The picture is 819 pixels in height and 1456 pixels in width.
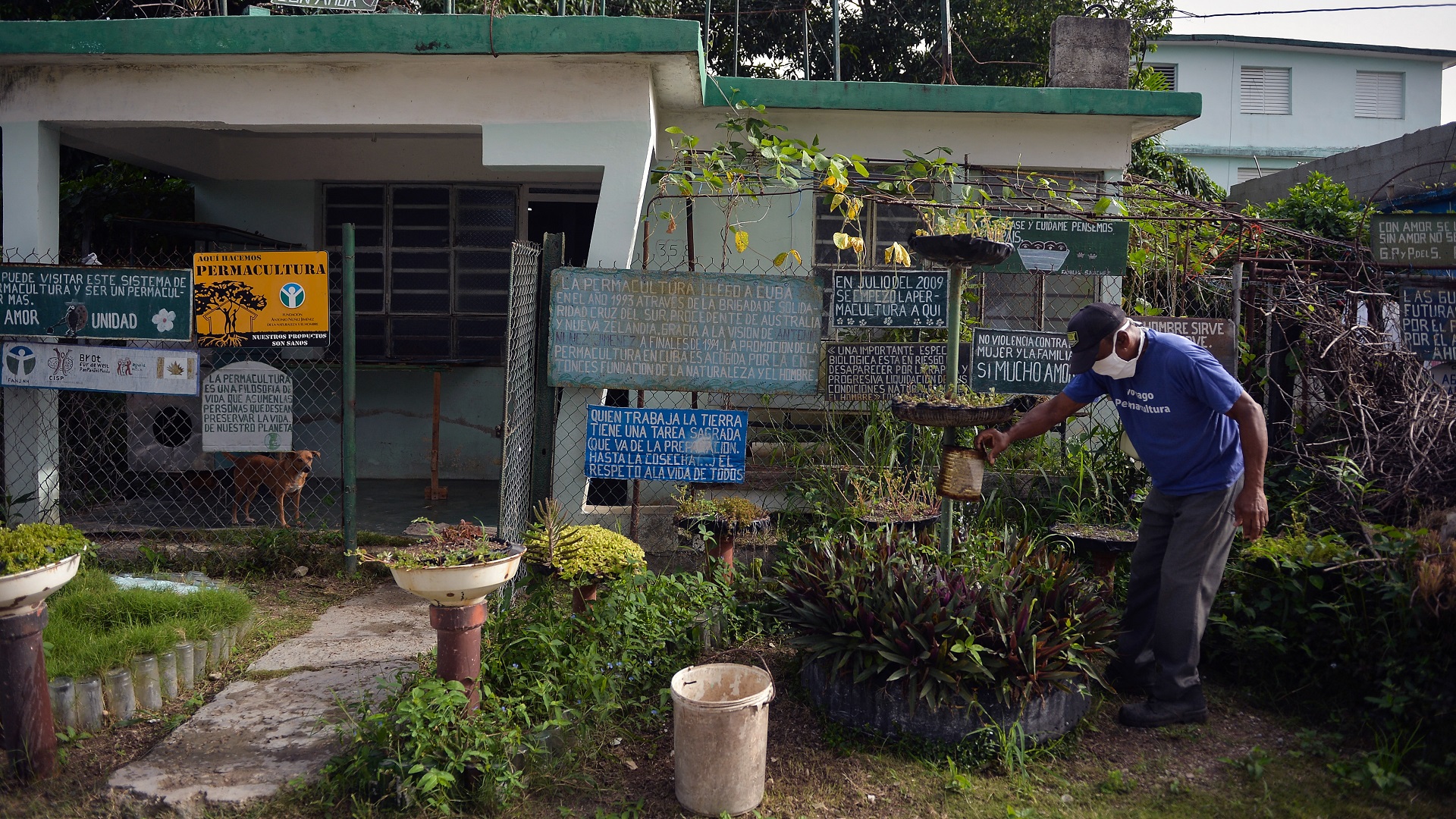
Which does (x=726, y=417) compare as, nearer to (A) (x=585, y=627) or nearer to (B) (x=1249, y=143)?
(A) (x=585, y=627)

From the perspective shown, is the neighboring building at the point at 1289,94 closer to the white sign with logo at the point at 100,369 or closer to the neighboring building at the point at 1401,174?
the neighboring building at the point at 1401,174

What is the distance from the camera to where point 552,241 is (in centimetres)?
548

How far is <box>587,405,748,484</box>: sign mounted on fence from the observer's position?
5488 millimetres

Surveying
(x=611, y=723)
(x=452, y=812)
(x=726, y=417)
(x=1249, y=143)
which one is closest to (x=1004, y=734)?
(x=611, y=723)

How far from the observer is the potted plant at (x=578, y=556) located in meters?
4.21

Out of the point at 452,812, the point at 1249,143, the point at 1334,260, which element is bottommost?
the point at 452,812

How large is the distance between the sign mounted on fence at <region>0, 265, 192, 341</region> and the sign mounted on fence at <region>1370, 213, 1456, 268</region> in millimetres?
6880

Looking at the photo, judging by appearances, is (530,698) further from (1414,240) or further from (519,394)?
(1414,240)

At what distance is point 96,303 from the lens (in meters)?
5.82

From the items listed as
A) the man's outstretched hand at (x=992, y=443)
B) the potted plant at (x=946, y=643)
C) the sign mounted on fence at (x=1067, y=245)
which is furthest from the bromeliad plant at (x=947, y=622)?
the sign mounted on fence at (x=1067, y=245)

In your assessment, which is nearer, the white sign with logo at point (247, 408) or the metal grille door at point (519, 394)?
the metal grille door at point (519, 394)

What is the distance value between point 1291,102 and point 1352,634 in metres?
26.1

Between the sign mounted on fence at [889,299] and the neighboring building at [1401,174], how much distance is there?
11.5 ft

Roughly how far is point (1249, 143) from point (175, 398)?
26.0 metres
